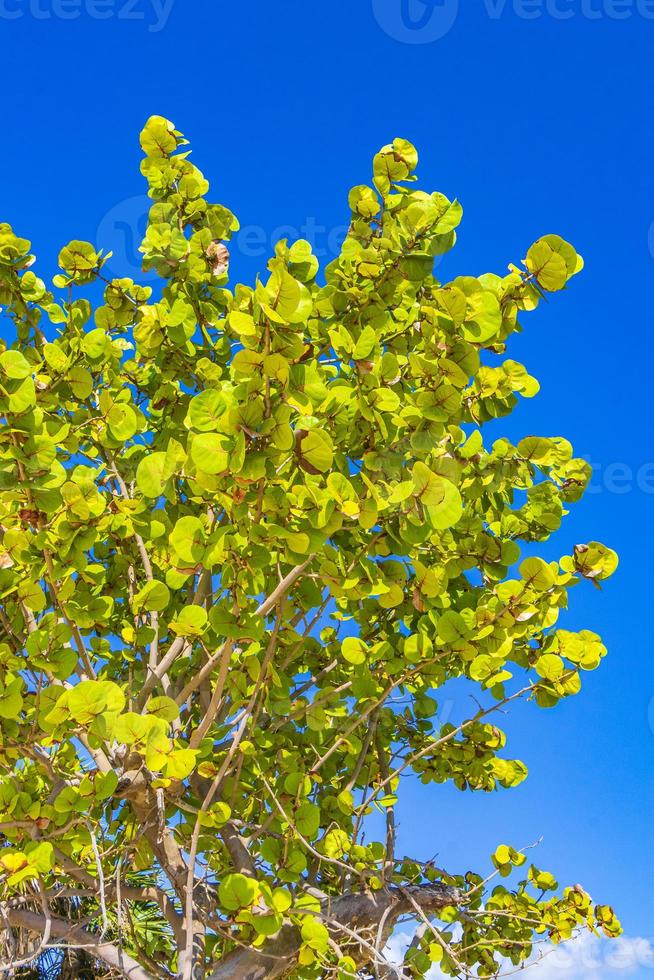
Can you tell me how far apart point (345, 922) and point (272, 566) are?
5.79 ft

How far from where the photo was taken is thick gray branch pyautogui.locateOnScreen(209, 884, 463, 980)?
147 inches

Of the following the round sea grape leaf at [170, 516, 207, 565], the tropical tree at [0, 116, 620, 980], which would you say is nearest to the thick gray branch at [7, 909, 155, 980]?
the tropical tree at [0, 116, 620, 980]

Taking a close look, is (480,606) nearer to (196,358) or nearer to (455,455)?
(455,455)

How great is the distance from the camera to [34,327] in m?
4.38

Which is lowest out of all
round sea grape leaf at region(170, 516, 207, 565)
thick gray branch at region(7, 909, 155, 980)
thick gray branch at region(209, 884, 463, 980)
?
thick gray branch at region(7, 909, 155, 980)

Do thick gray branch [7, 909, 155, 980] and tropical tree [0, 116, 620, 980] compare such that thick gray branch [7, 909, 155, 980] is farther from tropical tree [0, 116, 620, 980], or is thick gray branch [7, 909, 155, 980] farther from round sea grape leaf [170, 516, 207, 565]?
round sea grape leaf [170, 516, 207, 565]

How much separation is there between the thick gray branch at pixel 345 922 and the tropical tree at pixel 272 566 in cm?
2

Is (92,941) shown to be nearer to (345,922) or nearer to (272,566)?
(345,922)

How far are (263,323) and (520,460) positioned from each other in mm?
1799

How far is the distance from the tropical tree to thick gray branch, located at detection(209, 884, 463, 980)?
17mm

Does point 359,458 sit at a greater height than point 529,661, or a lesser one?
greater

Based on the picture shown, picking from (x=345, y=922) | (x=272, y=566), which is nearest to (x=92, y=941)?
(x=345, y=922)

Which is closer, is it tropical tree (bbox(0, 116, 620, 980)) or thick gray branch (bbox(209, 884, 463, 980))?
tropical tree (bbox(0, 116, 620, 980))

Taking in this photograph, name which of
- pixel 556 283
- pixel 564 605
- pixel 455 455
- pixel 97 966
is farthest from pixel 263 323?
pixel 97 966
